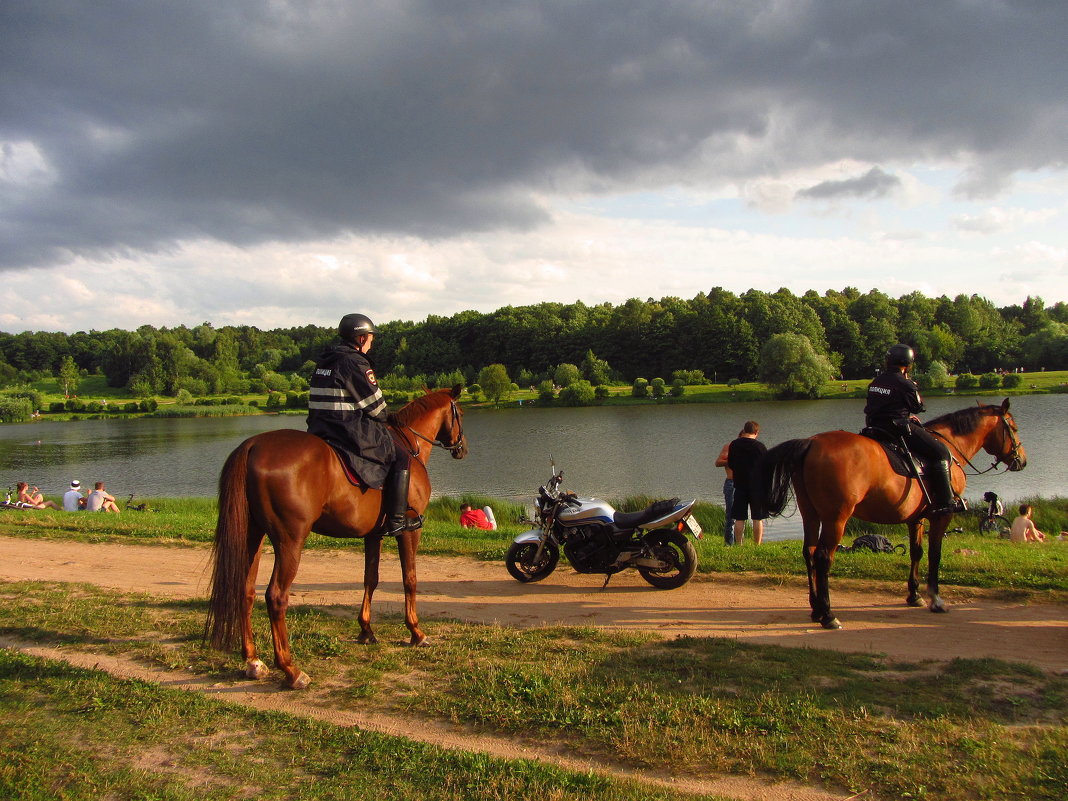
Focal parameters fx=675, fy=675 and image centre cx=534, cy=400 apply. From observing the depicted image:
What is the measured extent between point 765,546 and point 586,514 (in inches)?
134

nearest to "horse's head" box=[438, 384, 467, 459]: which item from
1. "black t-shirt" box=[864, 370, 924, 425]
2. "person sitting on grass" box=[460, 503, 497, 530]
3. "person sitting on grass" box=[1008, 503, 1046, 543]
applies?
"black t-shirt" box=[864, 370, 924, 425]

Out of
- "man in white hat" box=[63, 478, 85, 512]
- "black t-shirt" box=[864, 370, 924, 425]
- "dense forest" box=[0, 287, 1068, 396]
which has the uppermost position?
Result: "dense forest" box=[0, 287, 1068, 396]

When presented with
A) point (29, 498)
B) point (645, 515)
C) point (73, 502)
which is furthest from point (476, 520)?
point (29, 498)

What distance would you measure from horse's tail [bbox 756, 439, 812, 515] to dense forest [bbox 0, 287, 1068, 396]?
6340cm

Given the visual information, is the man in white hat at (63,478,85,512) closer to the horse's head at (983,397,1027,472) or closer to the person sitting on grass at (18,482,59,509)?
the person sitting on grass at (18,482,59,509)

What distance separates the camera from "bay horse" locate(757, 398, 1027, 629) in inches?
261

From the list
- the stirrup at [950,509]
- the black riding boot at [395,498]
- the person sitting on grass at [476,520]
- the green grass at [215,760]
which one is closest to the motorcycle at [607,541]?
the stirrup at [950,509]

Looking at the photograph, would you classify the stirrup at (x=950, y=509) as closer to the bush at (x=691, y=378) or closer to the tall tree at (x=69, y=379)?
the bush at (x=691, y=378)

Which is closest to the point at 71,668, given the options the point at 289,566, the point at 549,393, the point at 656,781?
the point at 289,566

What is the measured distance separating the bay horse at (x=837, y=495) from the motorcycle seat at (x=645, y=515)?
3.93 ft

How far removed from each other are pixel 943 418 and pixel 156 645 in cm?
854

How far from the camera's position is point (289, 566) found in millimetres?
5270

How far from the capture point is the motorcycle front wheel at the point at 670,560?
791cm

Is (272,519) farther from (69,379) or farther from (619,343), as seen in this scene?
(69,379)
